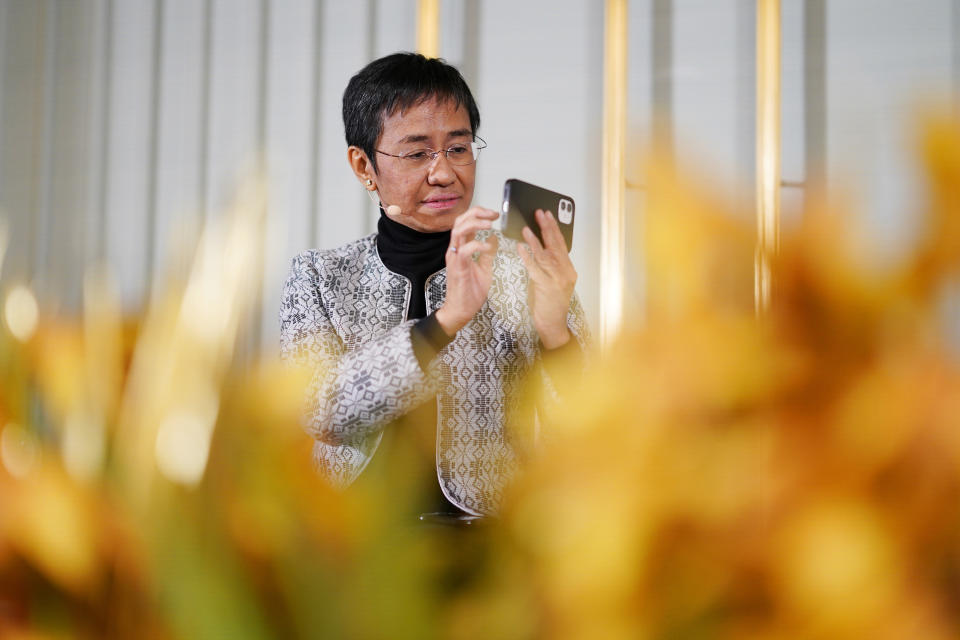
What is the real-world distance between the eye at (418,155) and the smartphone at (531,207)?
22 cm

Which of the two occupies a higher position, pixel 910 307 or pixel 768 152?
pixel 768 152

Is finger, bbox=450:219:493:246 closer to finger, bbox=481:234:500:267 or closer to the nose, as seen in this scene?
finger, bbox=481:234:500:267

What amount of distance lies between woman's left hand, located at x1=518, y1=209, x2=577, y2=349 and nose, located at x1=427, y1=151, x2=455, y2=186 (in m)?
0.22

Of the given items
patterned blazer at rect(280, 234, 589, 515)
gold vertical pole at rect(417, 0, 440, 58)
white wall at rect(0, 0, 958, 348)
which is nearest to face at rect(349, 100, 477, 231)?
patterned blazer at rect(280, 234, 589, 515)

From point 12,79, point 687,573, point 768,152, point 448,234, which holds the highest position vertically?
point 12,79

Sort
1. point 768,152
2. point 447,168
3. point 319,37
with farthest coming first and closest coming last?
point 319,37
point 768,152
point 447,168

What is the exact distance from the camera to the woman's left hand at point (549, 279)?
87cm

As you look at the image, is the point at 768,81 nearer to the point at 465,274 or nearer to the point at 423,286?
the point at 423,286

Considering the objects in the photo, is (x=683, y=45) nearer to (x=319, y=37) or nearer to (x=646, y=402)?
(x=319, y=37)

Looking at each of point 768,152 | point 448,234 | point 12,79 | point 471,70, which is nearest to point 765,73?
point 768,152

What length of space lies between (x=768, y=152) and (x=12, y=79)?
2482 mm

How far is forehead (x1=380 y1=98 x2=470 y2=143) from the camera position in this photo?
1.11 metres

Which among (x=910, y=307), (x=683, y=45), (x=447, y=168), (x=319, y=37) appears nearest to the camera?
(x=910, y=307)

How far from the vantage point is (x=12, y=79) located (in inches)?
101
